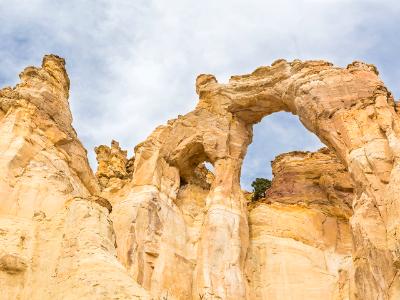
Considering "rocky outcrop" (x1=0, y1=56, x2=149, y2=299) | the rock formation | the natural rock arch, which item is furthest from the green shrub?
"rocky outcrop" (x1=0, y1=56, x2=149, y2=299)

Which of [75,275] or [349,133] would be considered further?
[349,133]

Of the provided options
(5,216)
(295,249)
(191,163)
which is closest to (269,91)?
(191,163)

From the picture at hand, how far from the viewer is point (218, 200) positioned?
24.2m

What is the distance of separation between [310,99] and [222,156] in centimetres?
491

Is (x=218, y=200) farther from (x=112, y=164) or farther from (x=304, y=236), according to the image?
(x=112, y=164)

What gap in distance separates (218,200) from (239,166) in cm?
302

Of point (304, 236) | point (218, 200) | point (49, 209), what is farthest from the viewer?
point (304, 236)

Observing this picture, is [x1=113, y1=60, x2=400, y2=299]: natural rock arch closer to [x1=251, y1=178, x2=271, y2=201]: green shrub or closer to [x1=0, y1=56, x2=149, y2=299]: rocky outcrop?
[x1=0, y1=56, x2=149, y2=299]: rocky outcrop

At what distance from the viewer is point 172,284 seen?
70.5 feet

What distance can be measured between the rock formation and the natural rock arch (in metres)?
0.06

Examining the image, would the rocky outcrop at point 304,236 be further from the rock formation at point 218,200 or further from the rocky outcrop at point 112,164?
the rocky outcrop at point 112,164

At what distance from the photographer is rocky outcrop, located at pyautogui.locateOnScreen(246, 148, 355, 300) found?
73.7 ft

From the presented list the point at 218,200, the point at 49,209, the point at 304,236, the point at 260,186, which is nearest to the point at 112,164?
the point at 260,186

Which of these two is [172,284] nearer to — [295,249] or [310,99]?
[295,249]
